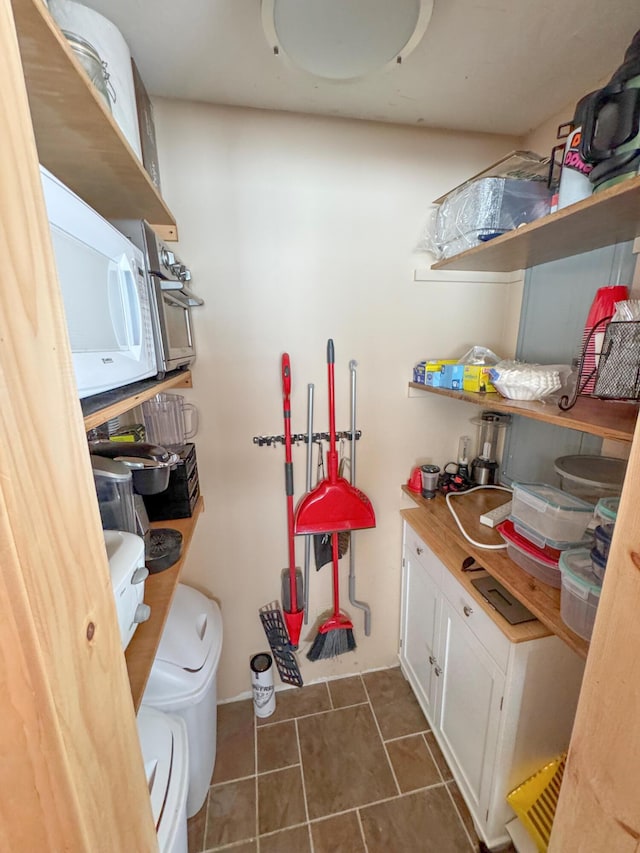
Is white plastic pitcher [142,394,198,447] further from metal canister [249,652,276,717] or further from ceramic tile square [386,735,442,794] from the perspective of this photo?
ceramic tile square [386,735,442,794]

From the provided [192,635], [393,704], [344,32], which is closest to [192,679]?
[192,635]

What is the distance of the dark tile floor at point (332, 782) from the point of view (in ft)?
3.74

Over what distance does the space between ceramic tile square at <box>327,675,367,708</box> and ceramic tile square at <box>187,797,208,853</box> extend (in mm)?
596

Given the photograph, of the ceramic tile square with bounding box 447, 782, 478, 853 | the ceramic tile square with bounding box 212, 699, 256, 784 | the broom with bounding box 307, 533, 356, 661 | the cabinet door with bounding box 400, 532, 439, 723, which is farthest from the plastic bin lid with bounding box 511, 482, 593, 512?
the ceramic tile square with bounding box 212, 699, 256, 784

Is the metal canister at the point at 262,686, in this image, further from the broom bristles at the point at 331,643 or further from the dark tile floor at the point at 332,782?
the broom bristles at the point at 331,643

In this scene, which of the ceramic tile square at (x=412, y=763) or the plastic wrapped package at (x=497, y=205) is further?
the ceramic tile square at (x=412, y=763)

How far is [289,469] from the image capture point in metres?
1.37

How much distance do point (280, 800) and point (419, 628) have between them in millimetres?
774

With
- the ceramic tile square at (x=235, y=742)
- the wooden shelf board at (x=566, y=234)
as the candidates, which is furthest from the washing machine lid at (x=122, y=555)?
the ceramic tile square at (x=235, y=742)

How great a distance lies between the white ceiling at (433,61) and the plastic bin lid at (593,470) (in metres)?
1.09

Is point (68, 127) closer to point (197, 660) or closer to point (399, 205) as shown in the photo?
point (399, 205)

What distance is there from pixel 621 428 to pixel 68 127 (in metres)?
1.18

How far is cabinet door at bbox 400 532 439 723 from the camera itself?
4.52ft

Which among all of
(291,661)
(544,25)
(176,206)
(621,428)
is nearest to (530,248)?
(544,25)
